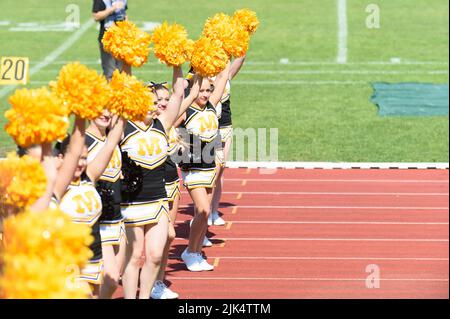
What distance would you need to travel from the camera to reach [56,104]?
5070mm

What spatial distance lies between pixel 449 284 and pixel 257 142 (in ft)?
19.1

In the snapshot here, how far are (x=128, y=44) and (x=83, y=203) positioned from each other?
104 cm

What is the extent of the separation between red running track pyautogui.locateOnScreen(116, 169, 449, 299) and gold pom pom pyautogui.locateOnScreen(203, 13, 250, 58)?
1.85m

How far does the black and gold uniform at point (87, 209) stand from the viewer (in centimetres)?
635

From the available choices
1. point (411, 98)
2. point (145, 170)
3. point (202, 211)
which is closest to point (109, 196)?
point (145, 170)

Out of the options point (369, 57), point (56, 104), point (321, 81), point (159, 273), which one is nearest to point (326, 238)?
point (159, 273)

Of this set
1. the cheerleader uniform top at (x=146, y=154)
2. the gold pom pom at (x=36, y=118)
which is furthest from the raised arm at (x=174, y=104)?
the gold pom pom at (x=36, y=118)

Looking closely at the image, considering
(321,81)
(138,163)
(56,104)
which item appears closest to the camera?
(56,104)

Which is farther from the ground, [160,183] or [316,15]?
[160,183]

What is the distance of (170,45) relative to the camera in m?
7.62

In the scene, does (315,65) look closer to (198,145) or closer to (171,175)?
(198,145)

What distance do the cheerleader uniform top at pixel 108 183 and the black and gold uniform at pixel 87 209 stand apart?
1.69 ft
